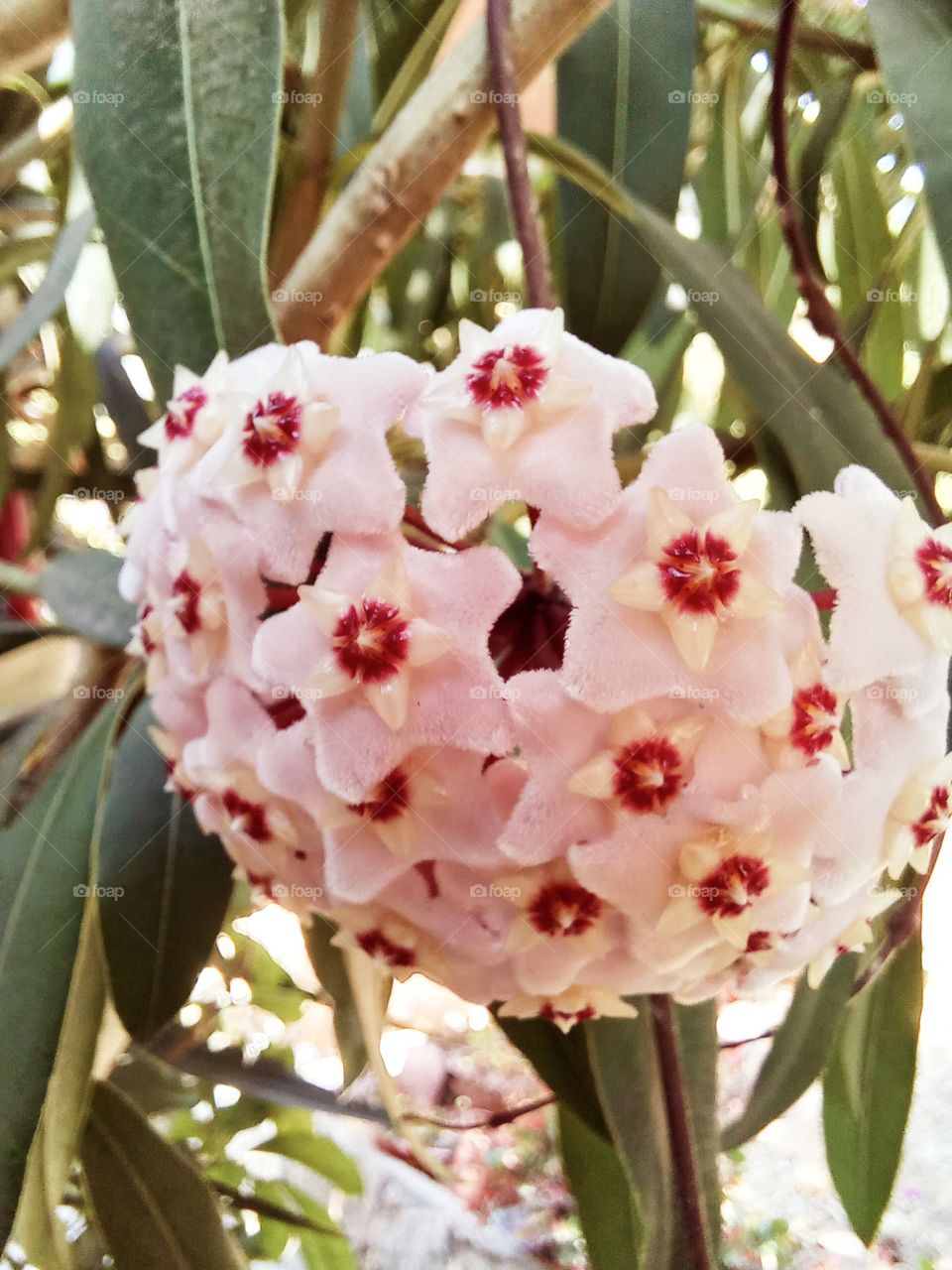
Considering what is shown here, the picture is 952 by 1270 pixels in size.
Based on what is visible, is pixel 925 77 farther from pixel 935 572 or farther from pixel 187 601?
pixel 187 601

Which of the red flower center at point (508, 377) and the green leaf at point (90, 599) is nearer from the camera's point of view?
the red flower center at point (508, 377)

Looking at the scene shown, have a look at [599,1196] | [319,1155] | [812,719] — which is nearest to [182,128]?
[812,719]

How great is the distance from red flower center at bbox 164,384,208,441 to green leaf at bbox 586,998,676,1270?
0.36 meters

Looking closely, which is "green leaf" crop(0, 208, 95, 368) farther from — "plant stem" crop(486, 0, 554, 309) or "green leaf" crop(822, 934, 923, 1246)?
"green leaf" crop(822, 934, 923, 1246)

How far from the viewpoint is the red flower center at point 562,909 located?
376 mm

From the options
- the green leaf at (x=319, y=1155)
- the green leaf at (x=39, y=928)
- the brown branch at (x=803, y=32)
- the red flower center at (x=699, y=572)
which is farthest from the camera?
the green leaf at (x=319, y=1155)

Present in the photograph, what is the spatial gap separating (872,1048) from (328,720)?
50 cm

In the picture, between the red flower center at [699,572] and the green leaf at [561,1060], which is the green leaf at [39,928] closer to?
the green leaf at [561,1060]

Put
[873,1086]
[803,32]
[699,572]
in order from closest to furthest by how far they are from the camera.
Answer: [699,572] < [873,1086] < [803,32]

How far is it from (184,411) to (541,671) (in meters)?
0.19

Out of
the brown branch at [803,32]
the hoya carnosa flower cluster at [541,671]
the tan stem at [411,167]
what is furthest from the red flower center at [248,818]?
the brown branch at [803,32]

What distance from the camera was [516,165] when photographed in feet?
1.43

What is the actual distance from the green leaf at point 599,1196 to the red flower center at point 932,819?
0.29 m

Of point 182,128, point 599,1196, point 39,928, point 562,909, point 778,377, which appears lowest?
point 599,1196
